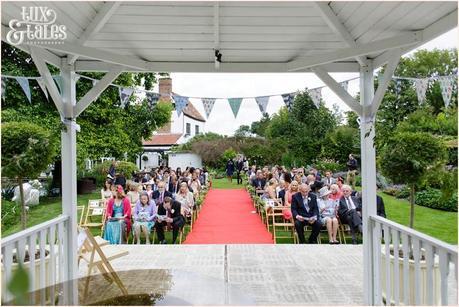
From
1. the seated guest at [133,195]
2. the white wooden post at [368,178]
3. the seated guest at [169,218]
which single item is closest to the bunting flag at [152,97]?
the seated guest at [169,218]

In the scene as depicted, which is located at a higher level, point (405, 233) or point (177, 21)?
point (177, 21)

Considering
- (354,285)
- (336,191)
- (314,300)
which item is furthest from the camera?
(336,191)

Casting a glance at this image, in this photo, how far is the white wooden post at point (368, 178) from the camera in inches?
176

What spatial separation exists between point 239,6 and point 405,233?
2.32 meters

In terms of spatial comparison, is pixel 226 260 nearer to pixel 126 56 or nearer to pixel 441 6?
pixel 126 56

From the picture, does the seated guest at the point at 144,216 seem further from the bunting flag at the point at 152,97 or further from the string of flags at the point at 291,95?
the string of flags at the point at 291,95

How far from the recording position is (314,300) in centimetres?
468

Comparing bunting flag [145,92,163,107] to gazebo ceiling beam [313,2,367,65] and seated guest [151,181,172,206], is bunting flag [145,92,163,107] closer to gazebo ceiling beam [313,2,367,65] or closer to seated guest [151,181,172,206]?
seated guest [151,181,172,206]

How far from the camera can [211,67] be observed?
513 centimetres

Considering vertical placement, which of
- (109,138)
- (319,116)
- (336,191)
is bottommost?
(336,191)

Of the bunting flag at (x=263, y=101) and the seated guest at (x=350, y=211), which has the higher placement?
the bunting flag at (x=263, y=101)

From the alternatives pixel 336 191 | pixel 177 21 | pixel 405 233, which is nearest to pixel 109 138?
pixel 336 191

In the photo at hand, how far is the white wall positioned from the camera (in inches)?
1326

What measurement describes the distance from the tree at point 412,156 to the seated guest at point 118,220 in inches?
232
